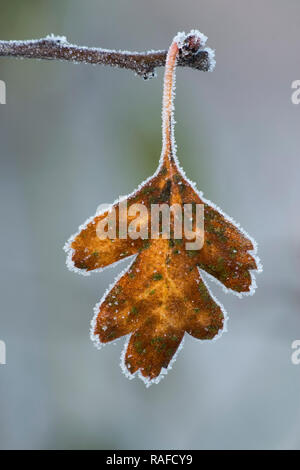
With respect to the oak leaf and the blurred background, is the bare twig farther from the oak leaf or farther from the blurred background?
the blurred background

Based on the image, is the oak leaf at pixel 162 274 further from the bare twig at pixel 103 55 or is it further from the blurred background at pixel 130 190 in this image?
the blurred background at pixel 130 190

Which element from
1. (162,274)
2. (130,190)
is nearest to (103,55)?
(162,274)

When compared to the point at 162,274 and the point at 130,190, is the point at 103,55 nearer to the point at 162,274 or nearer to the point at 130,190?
the point at 162,274

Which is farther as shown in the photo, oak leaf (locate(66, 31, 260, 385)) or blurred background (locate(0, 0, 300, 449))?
blurred background (locate(0, 0, 300, 449))

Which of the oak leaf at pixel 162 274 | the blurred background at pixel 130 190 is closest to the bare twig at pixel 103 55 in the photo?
the oak leaf at pixel 162 274

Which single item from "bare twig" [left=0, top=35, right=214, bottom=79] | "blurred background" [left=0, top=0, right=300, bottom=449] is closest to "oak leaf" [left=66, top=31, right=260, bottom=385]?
"bare twig" [left=0, top=35, right=214, bottom=79]

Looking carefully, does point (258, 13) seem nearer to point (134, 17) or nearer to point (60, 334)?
point (134, 17)
